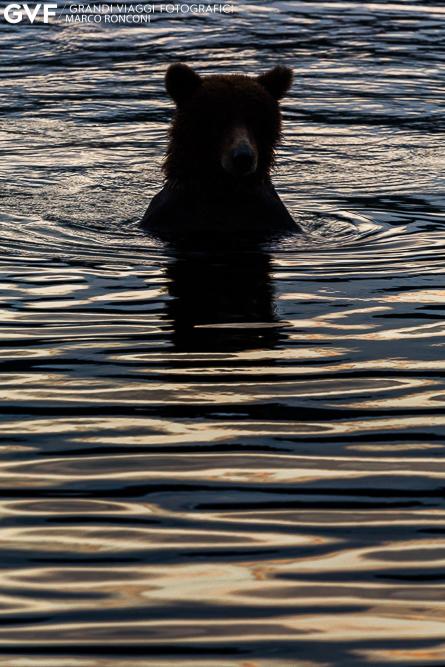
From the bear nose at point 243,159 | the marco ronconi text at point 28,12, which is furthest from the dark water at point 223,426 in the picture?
the marco ronconi text at point 28,12

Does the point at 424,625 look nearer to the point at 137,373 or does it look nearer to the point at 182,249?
the point at 137,373

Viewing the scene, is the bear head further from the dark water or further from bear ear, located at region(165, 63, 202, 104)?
the dark water

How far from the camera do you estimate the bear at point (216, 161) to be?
9867mm

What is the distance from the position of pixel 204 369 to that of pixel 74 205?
5.04 metres

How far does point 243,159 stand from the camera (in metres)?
9.48

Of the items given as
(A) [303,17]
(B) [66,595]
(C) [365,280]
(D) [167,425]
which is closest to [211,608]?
(B) [66,595]

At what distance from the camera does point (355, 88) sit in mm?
16672

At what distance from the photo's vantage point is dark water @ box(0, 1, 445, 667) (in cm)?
407

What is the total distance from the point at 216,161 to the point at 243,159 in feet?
1.60

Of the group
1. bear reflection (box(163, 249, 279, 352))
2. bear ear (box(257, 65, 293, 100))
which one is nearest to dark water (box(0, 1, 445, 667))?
bear reflection (box(163, 249, 279, 352))

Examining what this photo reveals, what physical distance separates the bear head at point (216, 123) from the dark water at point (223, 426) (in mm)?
635

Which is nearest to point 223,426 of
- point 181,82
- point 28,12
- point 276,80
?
point 181,82

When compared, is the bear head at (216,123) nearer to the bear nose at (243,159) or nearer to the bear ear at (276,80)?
the bear ear at (276,80)

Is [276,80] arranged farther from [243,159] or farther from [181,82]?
[243,159]
